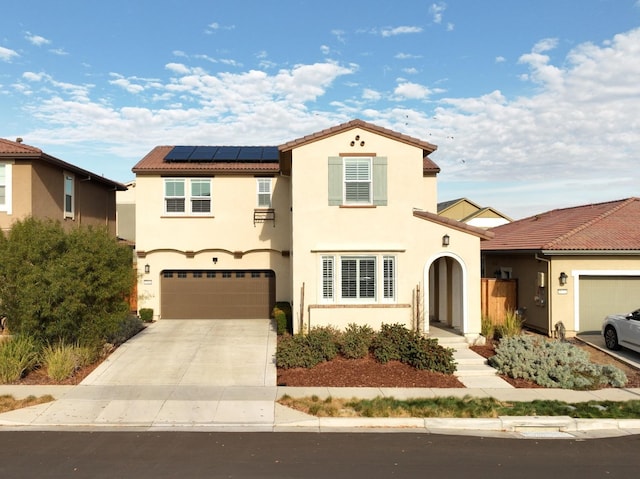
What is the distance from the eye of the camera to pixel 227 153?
65.7 ft

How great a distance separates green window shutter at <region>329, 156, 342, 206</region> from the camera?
15.0 meters

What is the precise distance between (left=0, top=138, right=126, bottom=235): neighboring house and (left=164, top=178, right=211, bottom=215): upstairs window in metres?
3.59

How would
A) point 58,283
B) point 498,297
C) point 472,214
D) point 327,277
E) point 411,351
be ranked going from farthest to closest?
point 472,214 < point 498,297 < point 327,277 < point 411,351 < point 58,283

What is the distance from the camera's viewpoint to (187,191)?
1891cm

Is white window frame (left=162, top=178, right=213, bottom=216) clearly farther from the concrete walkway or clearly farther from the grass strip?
the grass strip

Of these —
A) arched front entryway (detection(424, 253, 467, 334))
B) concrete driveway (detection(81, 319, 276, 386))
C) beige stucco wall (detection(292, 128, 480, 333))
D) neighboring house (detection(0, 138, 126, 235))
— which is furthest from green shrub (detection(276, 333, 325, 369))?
neighboring house (detection(0, 138, 126, 235))

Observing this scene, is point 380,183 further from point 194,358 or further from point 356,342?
point 194,358

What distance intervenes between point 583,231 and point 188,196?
13.9m

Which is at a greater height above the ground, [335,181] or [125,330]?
[335,181]

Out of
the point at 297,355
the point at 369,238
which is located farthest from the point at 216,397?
the point at 369,238

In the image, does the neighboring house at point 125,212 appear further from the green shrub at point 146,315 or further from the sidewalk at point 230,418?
the sidewalk at point 230,418

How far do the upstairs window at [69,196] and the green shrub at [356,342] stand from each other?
11459 millimetres

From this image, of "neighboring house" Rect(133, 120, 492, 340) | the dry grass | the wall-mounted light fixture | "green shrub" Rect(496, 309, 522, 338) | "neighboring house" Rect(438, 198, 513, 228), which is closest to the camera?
the dry grass

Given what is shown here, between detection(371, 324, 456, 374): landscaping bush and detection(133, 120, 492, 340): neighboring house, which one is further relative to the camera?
detection(133, 120, 492, 340): neighboring house
